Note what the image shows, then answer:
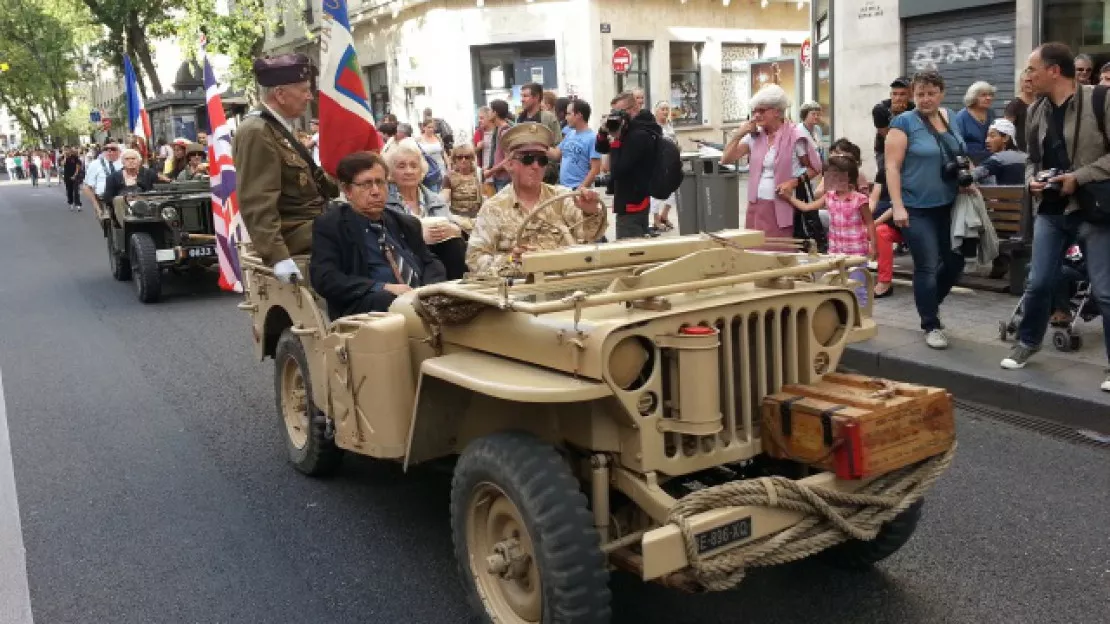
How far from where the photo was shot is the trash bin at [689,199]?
40.8ft

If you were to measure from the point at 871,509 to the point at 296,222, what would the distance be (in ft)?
11.7

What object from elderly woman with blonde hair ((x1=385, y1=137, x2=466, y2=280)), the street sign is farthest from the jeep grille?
the street sign

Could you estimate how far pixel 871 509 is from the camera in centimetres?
319

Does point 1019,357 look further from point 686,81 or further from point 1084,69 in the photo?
point 686,81

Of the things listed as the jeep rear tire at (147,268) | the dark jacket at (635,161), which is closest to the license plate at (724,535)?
the dark jacket at (635,161)

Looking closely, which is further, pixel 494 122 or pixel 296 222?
pixel 494 122

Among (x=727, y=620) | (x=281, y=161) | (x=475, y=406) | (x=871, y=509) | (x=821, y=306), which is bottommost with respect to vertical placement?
(x=727, y=620)

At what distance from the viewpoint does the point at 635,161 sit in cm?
864

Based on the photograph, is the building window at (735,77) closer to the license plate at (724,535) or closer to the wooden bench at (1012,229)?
the wooden bench at (1012,229)

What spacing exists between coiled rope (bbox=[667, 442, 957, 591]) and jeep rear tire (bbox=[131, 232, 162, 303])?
987 cm

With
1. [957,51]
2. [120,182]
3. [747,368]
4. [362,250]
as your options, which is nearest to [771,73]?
[957,51]

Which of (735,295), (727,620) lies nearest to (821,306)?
(735,295)

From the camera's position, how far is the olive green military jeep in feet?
37.9

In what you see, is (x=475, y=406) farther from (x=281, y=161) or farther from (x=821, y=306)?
(x=281, y=161)
